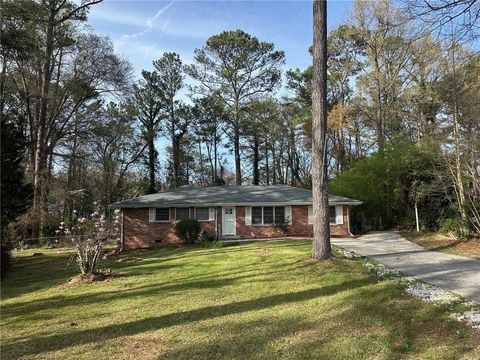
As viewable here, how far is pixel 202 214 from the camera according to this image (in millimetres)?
21141

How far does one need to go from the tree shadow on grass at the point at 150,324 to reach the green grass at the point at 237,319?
0.05 ft

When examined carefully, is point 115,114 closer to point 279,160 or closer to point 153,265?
point 279,160

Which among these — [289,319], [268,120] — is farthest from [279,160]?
[289,319]

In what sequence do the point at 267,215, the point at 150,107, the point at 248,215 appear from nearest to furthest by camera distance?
the point at 248,215, the point at 267,215, the point at 150,107

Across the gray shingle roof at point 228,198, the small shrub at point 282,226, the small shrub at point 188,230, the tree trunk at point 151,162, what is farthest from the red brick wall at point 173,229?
the tree trunk at point 151,162

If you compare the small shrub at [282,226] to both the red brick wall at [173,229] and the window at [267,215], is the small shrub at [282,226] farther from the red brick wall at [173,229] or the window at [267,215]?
the window at [267,215]

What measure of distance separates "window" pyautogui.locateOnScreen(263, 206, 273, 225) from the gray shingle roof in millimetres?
433

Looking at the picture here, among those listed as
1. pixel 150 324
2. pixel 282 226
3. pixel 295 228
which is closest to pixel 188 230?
pixel 282 226

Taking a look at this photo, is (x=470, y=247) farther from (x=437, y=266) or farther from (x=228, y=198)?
(x=228, y=198)

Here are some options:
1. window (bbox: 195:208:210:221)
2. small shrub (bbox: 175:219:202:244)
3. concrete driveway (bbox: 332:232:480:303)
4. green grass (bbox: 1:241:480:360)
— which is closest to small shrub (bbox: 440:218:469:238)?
concrete driveway (bbox: 332:232:480:303)

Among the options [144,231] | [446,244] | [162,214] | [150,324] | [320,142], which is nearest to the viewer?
[150,324]

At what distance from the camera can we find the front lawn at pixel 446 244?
13.8m

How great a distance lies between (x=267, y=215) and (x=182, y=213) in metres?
4.43

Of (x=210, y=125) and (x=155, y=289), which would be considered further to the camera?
(x=210, y=125)
